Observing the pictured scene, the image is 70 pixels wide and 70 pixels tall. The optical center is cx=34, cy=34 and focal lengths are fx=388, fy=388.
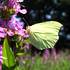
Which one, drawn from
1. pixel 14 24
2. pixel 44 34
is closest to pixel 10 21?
pixel 14 24

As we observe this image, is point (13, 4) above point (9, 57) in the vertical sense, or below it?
above

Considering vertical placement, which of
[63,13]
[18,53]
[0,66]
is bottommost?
[63,13]

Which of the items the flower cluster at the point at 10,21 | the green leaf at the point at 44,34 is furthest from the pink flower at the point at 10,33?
the green leaf at the point at 44,34

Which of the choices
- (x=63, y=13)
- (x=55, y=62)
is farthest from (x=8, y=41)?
(x=63, y=13)

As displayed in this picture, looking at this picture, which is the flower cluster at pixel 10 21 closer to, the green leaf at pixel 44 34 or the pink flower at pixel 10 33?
the pink flower at pixel 10 33

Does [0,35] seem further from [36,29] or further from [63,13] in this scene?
[63,13]

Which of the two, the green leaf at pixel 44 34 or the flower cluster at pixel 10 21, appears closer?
the flower cluster at pixel 10 21

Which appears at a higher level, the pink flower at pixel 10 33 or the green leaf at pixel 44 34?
the pink flower at pixel 10 33
